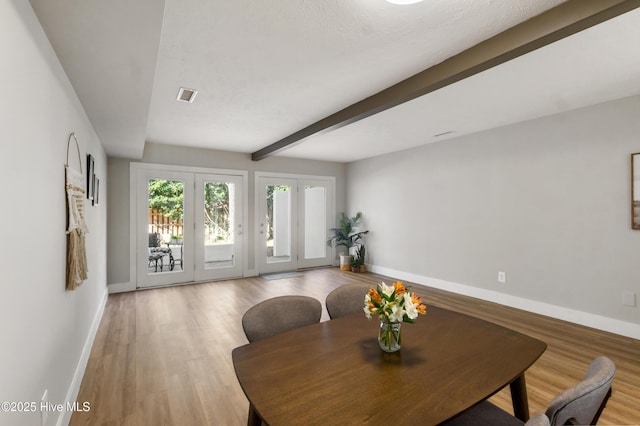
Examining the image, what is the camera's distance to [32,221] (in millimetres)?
1438

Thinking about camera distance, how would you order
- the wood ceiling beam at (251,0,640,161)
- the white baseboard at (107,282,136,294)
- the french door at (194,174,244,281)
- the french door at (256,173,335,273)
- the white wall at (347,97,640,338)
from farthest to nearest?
the french door at (256,173,335,273)
the french door at (194,174,244,281)
the white baseboard at (107,282,136,294)
the white wall at (347,97,640,338)
the wood ceiling beam at (251,0,640,161)

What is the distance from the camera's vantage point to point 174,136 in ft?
15.7

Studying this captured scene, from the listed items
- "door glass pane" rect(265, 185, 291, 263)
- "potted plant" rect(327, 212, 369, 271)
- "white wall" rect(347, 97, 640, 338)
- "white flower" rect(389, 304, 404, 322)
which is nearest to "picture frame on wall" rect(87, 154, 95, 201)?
"white flower" rect(389, 304, 404, 322)

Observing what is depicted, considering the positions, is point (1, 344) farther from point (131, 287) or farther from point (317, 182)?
point (317, 182)

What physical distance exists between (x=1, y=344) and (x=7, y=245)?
13.8 inches

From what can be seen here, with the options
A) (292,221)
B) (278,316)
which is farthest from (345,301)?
(292,221)

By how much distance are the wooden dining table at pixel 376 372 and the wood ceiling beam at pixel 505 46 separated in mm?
1775

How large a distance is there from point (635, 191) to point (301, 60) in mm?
3676

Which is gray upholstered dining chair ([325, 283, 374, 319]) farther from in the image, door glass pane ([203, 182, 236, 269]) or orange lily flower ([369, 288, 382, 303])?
door glass pane ([203, 182, 236, 269])

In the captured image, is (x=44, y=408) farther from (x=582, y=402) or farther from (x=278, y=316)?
(x=582, y=402)

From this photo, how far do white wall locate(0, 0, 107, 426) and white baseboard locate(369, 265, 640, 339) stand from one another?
189 inches

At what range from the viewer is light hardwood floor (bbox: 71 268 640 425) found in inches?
80.4

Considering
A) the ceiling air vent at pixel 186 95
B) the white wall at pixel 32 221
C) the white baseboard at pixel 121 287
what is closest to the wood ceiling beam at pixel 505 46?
the ceiling air vent at pixel 186 95

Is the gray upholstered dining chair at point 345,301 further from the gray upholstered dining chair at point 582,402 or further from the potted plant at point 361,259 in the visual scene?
the potted plant at point 361,259
